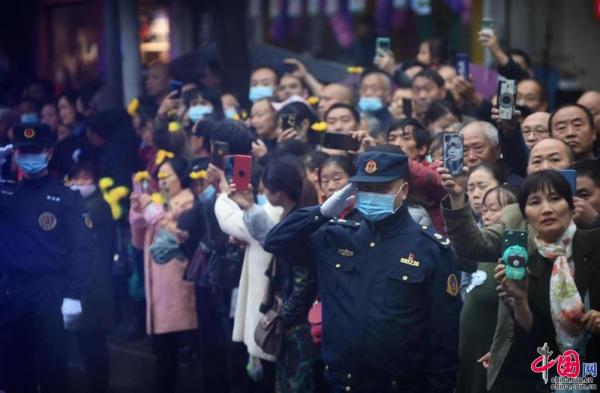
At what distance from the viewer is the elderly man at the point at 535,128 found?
8.04 meters

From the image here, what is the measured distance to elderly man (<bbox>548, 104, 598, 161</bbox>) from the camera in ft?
24.7

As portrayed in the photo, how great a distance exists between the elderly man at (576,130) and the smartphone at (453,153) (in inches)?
59.0

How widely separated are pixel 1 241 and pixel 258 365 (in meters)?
2.00

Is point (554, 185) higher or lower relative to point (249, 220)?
higher

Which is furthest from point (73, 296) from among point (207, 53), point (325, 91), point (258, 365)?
point (207, 53)

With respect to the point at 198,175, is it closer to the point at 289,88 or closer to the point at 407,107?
the point at 407,107

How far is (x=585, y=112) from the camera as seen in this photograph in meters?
7.71

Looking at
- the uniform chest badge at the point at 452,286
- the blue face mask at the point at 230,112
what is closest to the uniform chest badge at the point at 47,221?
the blue face mask at the point at 230,112

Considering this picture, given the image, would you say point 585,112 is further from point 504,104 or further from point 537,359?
point 537,359

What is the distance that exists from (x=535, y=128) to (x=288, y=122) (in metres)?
2.20

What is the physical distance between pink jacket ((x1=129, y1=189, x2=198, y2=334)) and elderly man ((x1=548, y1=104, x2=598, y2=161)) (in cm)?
289

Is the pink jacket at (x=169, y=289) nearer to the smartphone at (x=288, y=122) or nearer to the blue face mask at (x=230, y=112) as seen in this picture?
the smartphone at (x=288, y=122)

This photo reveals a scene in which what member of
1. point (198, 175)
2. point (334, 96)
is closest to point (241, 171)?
point (198, 175)

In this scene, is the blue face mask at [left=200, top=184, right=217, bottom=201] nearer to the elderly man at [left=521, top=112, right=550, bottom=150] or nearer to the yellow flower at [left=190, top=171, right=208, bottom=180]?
the yellow flower at [left=190, top=171, right=208, bottom=180]
